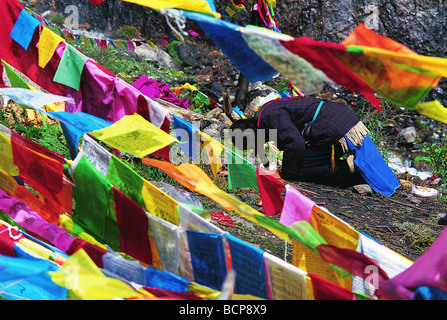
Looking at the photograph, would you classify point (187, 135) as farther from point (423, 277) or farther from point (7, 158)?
point (423, 277)

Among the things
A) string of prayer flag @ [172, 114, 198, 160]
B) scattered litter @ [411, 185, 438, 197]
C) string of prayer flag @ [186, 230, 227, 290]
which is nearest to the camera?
string of prayer flag @ [186, 230, 227, 290]

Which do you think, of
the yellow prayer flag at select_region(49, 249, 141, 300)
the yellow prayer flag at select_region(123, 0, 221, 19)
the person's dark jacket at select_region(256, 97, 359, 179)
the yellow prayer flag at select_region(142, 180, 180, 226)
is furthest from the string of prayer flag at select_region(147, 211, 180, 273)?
the person's dark jacket at select_region(256, 97, 359, 179)

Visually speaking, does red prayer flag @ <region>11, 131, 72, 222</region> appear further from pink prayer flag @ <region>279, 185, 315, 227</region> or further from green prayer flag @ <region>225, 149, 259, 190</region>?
pink prayer flag @ <region>279, 185, 315, 227</region>

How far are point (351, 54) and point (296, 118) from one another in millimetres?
3633

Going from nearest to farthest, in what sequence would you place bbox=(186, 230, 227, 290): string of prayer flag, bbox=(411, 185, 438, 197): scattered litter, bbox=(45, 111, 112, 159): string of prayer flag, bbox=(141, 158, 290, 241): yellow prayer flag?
bbox=(141, 158, 290, 241): yellow prayer flag < bbox=(186, 230, 227, 290): string of prayer flag < bbox=(45, 111, 112, 159): string of prayer flag < bbox=(411, 185, 438, 197): scattered litter

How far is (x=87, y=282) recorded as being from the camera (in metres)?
1.52

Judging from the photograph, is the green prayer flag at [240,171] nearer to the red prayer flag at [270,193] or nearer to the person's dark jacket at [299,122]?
the red prayer flag at [270,193]

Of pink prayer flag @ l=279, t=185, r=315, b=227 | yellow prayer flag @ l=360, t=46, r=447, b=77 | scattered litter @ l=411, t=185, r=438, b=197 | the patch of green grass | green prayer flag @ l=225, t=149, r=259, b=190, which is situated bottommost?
the patch of green grass

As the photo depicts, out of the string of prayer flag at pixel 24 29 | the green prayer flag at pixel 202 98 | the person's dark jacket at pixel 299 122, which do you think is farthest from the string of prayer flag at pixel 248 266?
the green prayer flag at pixel 202 98

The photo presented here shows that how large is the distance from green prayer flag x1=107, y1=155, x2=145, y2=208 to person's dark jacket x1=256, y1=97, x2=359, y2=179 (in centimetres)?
294

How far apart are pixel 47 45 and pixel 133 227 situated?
1.51 m

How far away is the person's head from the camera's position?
5258 mm
